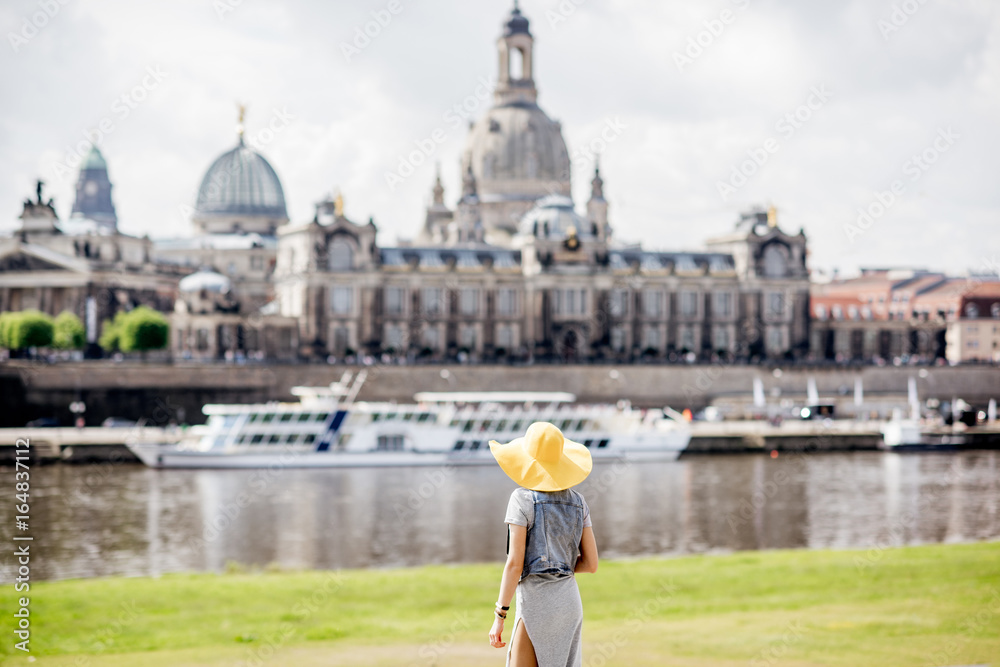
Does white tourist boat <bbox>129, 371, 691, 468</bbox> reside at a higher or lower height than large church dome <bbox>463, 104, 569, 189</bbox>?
lower

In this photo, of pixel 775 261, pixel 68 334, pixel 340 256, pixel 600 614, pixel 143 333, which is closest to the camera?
pixel 600 614

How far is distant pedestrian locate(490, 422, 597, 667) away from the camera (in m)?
10.8

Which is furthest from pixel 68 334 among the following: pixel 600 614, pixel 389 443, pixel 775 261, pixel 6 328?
pixel 600 614

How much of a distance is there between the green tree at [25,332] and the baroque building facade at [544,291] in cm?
1609

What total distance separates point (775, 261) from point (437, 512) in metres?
55.8

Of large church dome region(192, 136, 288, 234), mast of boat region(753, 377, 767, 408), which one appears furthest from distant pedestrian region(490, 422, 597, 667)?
large church dome region(192, 136, 288, 234)

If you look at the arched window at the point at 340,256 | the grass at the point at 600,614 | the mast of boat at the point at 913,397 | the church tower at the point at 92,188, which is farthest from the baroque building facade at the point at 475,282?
the grass at the point at 600,614

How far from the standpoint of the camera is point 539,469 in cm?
1081

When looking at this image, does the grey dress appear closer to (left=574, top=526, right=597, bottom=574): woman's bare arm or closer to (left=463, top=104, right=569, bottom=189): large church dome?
(left=574, top=526, right=597, bottom=574): woman's bare arm

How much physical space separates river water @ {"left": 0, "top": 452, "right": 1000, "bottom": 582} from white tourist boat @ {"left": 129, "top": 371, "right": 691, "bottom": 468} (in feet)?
4.16

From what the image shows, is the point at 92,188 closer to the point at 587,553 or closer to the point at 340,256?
the point at 340,256

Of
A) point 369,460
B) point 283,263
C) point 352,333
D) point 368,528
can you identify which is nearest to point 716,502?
point 368,528

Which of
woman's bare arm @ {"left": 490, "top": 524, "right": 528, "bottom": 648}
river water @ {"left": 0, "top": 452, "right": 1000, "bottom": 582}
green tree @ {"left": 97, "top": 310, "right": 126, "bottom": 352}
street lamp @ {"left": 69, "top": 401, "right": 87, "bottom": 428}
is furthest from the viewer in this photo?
green tree @ {"left": 97, "top": 310, "right": 126, "bottom": 352}

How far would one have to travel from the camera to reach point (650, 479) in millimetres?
53938
